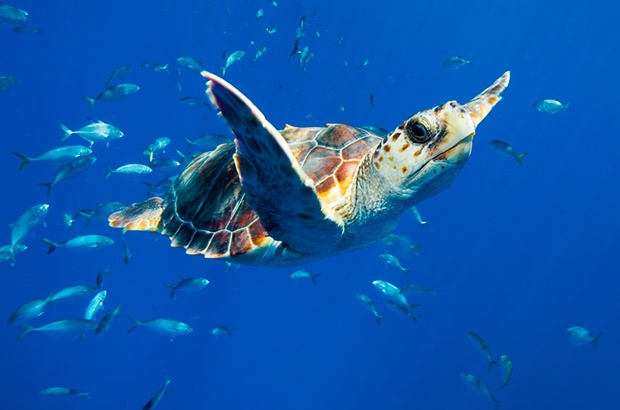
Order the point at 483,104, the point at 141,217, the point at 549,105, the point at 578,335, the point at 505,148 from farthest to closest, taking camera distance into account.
→ 1. the point at 549,105
2. the point at 578,335
3. the point at 505,148
4. the point at 141,217
5. the point at 483,104

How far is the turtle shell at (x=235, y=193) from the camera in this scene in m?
2.40

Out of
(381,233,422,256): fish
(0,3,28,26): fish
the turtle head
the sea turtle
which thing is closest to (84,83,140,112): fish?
(0,3,28,26): fish

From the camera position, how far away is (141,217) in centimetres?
351

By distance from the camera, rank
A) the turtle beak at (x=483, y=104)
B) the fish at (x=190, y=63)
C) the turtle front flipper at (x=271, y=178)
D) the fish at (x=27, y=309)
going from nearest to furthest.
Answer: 1. the turtle front flipper at (x=271, y=178)
2. the turtle beak at (x=483, y=104)
3. the fish at (x=27, y=309)
4. the fish at (x=190, y=63)

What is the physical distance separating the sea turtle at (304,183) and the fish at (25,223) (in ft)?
6.92

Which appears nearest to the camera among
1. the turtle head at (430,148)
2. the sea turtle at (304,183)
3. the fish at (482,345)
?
the sea turtle at (304,183)

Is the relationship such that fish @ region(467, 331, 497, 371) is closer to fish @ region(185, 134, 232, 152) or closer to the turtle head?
the turtle head

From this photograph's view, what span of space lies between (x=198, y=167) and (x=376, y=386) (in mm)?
18617

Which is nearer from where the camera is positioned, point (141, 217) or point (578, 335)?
point (141, 217)

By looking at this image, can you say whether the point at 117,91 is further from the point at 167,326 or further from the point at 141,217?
the point at 167,326

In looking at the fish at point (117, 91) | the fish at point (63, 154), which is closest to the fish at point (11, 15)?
the fish at point (117, 91)

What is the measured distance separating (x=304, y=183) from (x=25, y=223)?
4.50 metres

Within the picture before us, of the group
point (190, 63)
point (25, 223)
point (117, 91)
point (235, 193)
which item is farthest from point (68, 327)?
point (190, 63)

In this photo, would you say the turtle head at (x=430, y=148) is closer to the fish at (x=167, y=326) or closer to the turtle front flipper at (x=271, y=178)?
the turtle front flipper at (x=271, y=178)
